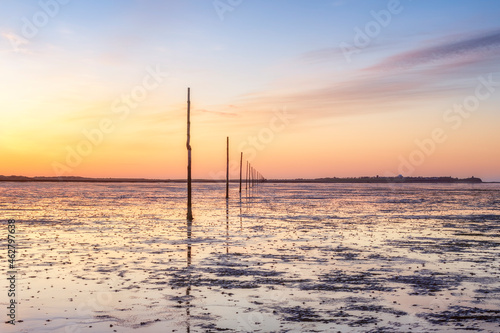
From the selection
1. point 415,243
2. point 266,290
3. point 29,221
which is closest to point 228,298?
point 266,290

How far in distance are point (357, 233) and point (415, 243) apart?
467 cm

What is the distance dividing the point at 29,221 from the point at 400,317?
100ft

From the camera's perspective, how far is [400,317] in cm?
1062

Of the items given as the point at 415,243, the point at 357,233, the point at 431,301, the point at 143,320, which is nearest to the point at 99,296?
the point at 143,320

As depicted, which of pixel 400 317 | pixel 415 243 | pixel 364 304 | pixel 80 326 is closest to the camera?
pixel 80 326

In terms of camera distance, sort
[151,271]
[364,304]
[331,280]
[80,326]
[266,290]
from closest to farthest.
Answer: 1. [80,326]
2. [364,304]
3. [266,290]
4. [331,280]
5. [151,271]

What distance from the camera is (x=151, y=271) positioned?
632 inches

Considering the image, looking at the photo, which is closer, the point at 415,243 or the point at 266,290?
the point at 266,290

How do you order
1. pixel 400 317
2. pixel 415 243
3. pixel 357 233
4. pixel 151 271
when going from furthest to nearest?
pixel 357 233, pixel 415 243, pixel 151 271, pixel 400 317

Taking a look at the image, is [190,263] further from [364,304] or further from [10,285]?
[364,304]

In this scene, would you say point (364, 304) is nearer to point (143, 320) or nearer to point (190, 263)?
point (143, 320)
